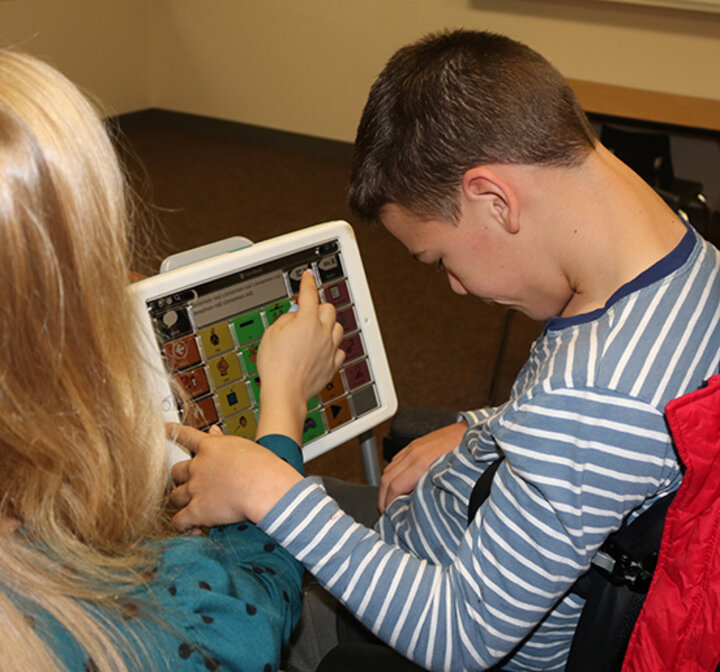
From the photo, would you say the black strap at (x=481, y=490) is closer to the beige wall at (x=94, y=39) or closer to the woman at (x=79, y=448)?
the woman at (x=79, y=448)

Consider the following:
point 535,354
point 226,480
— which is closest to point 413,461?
point 535,354

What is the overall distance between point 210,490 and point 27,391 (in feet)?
0.89

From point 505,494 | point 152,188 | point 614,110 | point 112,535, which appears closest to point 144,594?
point 112,535

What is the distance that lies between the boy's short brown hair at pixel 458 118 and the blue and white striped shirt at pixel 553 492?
0.55 ft

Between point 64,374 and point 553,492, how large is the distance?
42 cm

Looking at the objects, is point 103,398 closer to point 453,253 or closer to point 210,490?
point 210,490

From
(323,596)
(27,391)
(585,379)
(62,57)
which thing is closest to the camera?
(27,391)

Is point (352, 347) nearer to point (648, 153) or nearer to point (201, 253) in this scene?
point (201, 253)

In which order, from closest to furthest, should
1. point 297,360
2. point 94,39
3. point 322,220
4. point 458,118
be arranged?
point 458,118
point 297,360
point 322,220
point 94,39

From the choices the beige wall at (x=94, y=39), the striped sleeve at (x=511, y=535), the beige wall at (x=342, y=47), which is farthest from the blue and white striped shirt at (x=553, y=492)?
the beige wall at (x=94, y=39)

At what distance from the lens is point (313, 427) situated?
986 millimetres

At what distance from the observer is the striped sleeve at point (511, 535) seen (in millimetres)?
692

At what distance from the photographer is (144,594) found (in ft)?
2.10

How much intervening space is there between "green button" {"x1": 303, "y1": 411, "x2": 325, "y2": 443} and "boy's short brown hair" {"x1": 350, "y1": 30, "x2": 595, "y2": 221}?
0.93 feet
